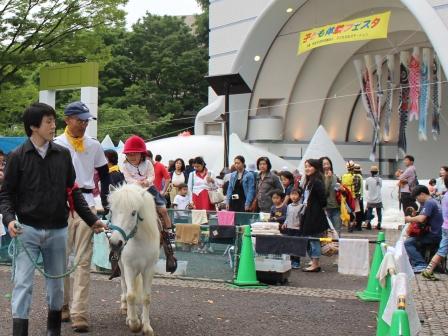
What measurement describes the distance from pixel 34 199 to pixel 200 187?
809cm

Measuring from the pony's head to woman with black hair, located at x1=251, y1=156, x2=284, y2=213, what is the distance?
237 inches

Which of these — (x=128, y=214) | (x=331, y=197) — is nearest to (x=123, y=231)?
(x=128, y=214)

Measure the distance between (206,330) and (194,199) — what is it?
695 centimetres

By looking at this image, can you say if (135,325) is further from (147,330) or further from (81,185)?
(81,185)

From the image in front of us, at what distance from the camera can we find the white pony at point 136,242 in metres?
5.80

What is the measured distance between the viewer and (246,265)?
910 cm

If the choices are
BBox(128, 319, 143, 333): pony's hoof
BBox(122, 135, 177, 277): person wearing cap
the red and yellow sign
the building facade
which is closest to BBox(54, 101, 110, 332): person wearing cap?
BBox(122, 135, 177, 277): person wearing cap

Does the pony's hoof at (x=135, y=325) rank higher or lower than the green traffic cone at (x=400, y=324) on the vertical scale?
lower

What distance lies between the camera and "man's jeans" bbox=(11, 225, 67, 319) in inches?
204

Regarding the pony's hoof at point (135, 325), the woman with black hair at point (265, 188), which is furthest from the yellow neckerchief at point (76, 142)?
the woman with black hair at point (265, 188)

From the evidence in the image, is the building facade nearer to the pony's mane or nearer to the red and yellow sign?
the red and yellow sign

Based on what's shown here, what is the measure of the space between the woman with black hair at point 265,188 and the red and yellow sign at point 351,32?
1098cm

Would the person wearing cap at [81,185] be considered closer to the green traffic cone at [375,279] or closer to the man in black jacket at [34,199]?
the man in black jacket at [34,199]

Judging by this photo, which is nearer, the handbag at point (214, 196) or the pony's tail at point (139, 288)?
the pony's tail at point (139, 288)
